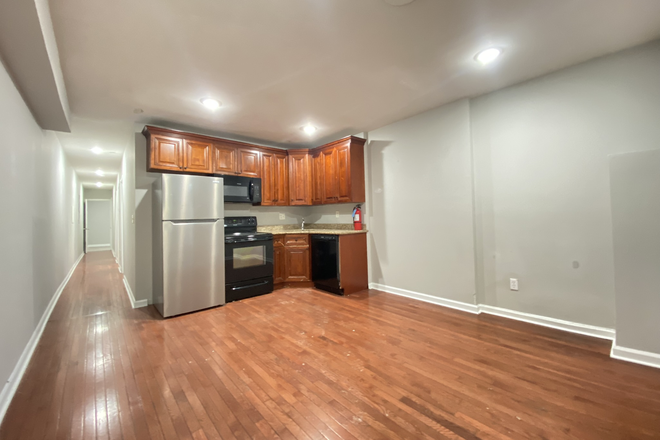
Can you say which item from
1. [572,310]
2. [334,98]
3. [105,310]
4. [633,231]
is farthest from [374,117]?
[105,310]

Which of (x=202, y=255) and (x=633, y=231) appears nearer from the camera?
(x=633, y=231)

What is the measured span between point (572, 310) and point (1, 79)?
4.81m

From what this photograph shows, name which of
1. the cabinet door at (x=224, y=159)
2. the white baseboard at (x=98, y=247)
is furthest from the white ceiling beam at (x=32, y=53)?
the white baseboard at (x=98, y=247)

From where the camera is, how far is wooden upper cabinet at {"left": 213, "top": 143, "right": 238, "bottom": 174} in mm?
3836

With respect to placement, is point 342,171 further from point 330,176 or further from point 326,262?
point 326,262

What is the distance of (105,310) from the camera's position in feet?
11.3

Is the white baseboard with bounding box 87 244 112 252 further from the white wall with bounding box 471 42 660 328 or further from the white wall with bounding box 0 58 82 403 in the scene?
the white wall with bounding box 471 42 660 328

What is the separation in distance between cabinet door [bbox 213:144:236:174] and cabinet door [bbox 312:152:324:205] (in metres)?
1.32

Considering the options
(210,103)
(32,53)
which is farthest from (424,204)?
(32,53)

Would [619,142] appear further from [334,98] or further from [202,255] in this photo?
[202,255]

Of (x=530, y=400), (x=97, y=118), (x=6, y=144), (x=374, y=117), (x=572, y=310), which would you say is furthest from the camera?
(x=374, y=117)

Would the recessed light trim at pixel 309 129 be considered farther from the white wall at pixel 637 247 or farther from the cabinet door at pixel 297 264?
the white wall at pixel 637 247

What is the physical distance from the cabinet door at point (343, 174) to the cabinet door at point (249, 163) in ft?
4.29

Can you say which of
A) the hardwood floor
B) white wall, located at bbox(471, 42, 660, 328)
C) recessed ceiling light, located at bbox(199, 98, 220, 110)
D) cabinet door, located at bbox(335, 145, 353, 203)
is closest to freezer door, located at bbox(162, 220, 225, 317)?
the hardwood floor
